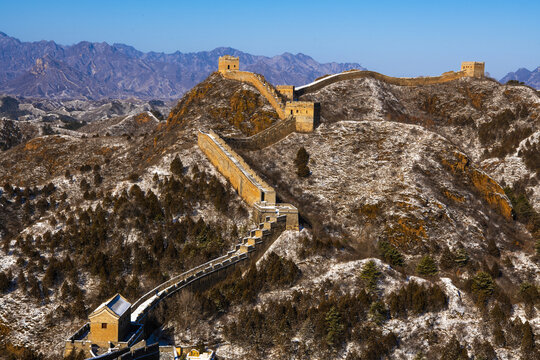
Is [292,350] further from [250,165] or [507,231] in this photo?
[507,231]

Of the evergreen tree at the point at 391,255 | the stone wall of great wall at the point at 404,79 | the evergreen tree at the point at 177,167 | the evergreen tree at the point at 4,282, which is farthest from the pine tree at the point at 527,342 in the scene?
the stone wall of great wall at the point at 404,79

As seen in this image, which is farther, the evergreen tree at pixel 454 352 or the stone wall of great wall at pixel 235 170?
the stone wall of great wall at pixel 235 170

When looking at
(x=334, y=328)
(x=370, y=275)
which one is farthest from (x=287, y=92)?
(x=334, y=328)

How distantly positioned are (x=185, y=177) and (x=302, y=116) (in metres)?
17.5

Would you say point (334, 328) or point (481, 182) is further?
point (481, 182)

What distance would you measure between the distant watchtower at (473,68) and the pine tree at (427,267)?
55643 mm

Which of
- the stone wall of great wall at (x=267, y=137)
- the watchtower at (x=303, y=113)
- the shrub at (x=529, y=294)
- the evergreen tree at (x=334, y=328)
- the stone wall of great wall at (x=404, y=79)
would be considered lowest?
the evergreen tree at (x=334, y=328)

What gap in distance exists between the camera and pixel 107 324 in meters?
32.6

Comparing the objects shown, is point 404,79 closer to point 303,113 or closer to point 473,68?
point 473,68

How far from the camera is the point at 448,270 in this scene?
45969 mm

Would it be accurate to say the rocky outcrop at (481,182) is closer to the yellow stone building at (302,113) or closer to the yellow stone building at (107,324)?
the yellow stone building at (302,113)

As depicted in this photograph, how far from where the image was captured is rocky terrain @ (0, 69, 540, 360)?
125 ft

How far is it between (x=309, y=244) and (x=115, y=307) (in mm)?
17415

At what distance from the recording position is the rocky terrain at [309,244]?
125ft
